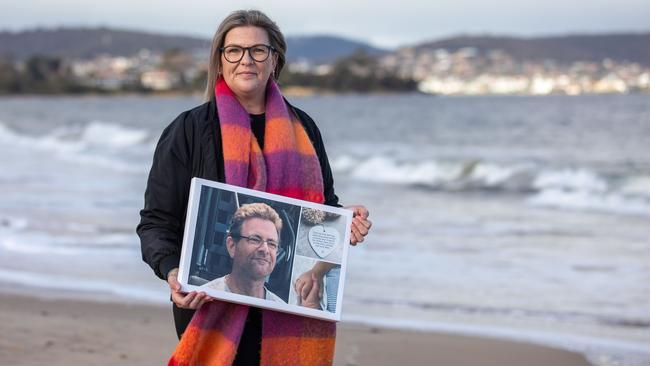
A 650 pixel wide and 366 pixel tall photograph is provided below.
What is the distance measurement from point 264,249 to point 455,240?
29.6 feet

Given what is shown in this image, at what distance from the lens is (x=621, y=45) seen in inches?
3829

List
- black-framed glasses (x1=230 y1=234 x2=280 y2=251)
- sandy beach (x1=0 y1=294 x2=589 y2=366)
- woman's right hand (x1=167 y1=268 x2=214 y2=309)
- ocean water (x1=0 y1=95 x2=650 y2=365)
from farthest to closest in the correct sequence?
1. ocean water (x1=0 y1=95 x2=650 y2=365)
2. sandy beach (x1=0 y1=294 x2=589 y2=366)
3. black-framed glasses (x1=230 y1=234 x2=280 y2=251)
4. woman's right hand (x1=167 y1=268 x2=214 y2=309)

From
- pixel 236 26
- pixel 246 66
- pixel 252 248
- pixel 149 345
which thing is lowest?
pixel 149 345

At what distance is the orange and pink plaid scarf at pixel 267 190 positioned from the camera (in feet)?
9.75

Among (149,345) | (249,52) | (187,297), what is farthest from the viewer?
(149,345)

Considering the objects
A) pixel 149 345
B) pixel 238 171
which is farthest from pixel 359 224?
pixel 149 345

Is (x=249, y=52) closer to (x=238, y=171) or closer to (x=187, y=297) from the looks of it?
(x=238, y=171)

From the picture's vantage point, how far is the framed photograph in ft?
9.43

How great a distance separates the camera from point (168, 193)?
3.02 metres

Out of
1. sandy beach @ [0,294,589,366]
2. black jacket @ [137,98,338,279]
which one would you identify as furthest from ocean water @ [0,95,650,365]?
black jacket @ [137,98,338,279]

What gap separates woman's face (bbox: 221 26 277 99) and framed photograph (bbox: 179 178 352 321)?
1.21 ft

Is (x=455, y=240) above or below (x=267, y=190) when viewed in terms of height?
above

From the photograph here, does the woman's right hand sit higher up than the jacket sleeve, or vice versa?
the jacket sleeve

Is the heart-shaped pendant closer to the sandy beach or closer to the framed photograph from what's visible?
the framed photograph
